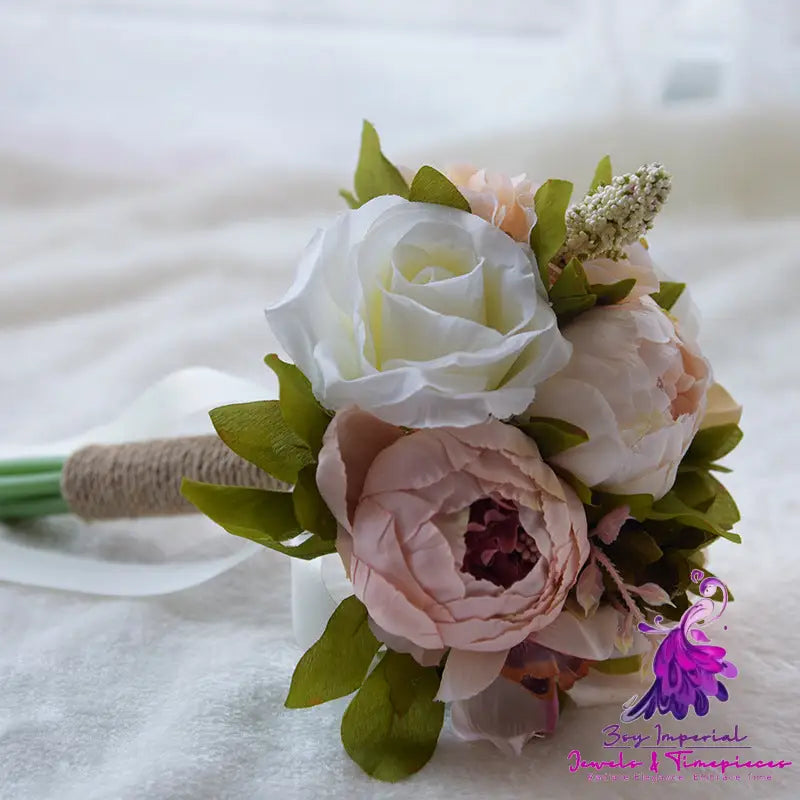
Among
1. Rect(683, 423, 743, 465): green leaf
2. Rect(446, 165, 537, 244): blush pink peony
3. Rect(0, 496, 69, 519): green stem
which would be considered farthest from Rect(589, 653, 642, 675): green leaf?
Rect(0, 496, 69, 519): green stem

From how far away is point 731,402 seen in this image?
1.83ft

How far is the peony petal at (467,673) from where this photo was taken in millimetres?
473

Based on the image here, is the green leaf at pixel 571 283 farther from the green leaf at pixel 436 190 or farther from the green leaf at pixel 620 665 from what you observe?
the green leaf at pixel 620 665

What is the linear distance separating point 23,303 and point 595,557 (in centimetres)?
80

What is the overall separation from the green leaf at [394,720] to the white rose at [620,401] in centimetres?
12

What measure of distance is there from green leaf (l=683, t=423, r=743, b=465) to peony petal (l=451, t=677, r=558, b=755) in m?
0.14

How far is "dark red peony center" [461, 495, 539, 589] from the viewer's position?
1.50ft

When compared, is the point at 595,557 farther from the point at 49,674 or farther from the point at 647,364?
the point at 49,674

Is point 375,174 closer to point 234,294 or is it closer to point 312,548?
point 312,548

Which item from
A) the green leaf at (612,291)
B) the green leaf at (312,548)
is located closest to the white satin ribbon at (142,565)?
the green leaf at (312,548)

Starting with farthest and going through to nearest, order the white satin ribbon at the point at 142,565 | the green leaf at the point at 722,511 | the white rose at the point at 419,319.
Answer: the white satin ribbon at the point at 142,565
the green leaf at the point at 722,511
the white rose at the point at 419,319

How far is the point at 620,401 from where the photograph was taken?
18.3 inches

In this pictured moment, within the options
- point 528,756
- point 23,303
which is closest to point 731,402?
point 528,756

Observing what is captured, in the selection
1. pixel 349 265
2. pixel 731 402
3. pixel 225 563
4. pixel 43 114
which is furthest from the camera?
pixel 43 114
